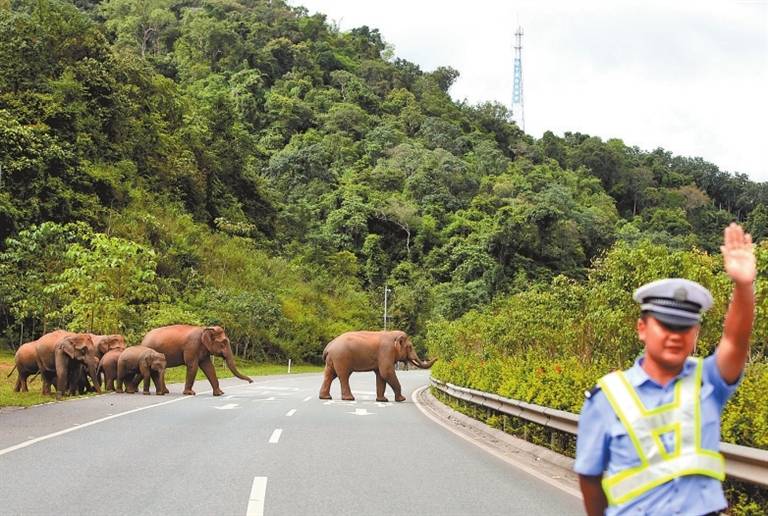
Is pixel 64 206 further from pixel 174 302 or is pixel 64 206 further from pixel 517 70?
pixel 517 70

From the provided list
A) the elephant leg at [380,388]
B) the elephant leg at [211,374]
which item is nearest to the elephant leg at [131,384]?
the elephant leg at [211,374]

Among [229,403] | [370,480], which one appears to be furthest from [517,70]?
[370,480]

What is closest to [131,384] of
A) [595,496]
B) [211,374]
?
[211,374]

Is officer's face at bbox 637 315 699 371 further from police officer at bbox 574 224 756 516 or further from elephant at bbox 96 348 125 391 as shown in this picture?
elephant at bbox 96 348 125 391

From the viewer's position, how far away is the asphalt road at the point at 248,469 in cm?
820

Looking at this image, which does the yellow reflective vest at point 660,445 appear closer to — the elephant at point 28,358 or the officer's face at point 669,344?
the officer's face at point 669,344

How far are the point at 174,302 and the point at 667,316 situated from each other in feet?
174

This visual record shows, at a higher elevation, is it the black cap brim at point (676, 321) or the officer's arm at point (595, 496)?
the black cap brim at point (676, 321)

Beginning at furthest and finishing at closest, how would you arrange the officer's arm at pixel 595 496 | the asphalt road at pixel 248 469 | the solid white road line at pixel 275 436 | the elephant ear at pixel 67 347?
the elephant ear at pixel 67 347 → the solid white road line at pixel 275 436 → the asphalt road at pixel 248 469 → the officer's arm at pixel 595 496

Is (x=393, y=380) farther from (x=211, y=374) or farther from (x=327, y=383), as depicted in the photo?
(x=211, y=374)

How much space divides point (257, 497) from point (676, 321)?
6.17 m

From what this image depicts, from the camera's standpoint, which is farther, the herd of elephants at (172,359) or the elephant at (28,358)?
the herd of elephants at (172,359)

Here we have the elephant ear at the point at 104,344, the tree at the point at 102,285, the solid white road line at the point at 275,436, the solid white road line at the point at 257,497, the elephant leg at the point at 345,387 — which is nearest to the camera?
the solid white road line at the point at 257,497

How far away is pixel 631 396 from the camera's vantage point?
11.0ft
